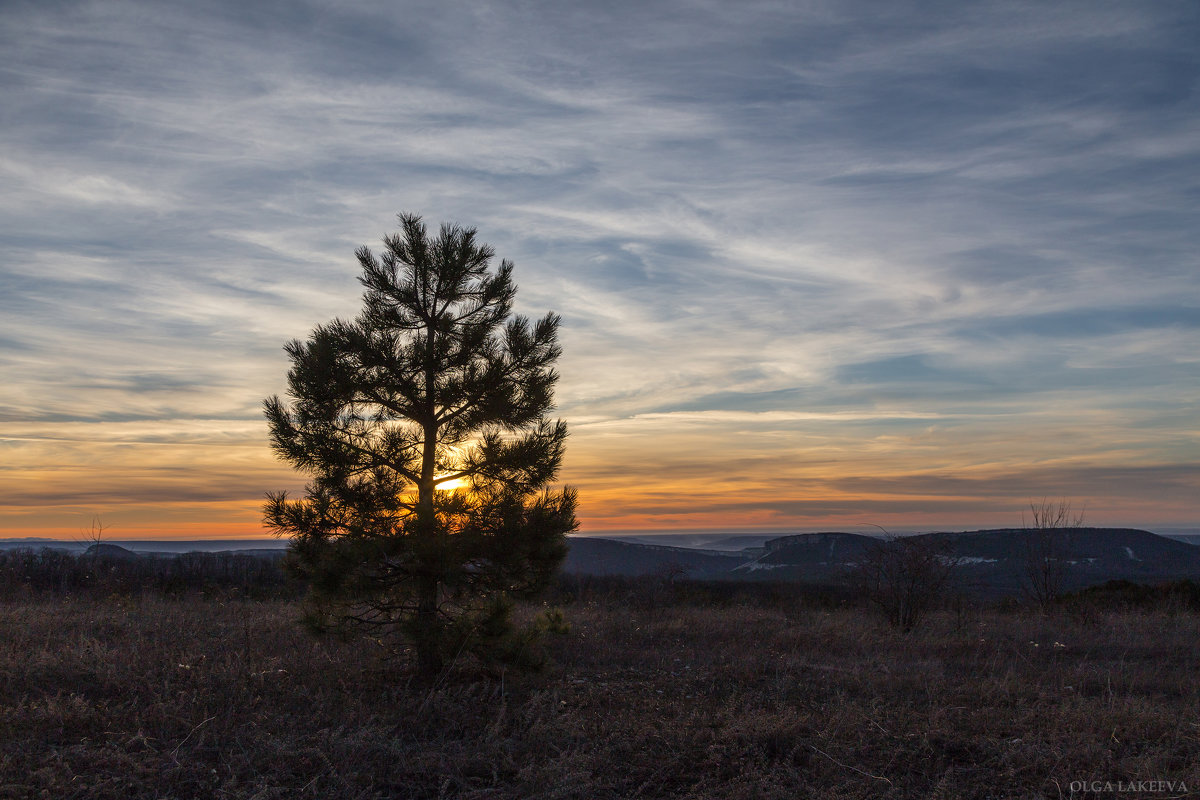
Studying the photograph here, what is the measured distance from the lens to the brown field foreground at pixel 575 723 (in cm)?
635

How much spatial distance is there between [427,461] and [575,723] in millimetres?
3728

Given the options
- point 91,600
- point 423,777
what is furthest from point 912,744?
point 91,600

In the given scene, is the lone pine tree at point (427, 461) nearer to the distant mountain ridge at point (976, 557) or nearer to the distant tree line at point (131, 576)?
the distant tree line at point (131, 576)

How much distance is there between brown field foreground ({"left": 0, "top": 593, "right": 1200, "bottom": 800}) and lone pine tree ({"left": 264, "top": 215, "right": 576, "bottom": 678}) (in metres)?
0.95

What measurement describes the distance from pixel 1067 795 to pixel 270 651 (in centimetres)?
953

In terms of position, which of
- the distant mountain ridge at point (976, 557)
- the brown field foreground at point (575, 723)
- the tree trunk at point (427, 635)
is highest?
the tree trunk at point (427, 635)

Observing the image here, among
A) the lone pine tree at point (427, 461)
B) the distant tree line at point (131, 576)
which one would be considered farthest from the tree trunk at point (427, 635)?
the distant tree line at point (131, 576)

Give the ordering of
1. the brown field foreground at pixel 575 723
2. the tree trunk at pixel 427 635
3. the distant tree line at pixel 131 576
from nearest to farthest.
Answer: the brown field foreground at pixel 575 723 < the tree trunk at pixel 427 635 < the distant tree line at pixel 131 576

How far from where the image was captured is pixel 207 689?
27.0 ft

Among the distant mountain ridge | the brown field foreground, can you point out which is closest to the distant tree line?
the brown field foreground

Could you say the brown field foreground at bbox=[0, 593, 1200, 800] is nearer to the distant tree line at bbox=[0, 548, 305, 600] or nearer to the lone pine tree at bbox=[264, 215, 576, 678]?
the lone pine tree at bbox=[264, 215, 576, 678]

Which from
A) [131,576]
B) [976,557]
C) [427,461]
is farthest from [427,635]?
[976,557]

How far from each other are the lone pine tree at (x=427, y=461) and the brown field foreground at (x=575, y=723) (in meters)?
0.95

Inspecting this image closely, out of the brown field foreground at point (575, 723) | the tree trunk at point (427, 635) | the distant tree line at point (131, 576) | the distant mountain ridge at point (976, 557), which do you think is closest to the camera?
the brown field foreground at point (575, 723)
